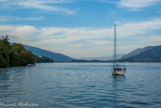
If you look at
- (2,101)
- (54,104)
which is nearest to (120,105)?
(54,104)

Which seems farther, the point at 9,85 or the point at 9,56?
the point at 9,56

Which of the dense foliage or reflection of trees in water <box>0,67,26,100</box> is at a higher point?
the dense foliage

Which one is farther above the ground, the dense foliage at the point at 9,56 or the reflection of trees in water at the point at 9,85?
the dense foliage at the point at 9,56

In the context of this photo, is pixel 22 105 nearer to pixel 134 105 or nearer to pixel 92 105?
pixel 92 105

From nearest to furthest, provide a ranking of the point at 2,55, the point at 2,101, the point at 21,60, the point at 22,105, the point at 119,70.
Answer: the point at 22,105, the point at 2,101, the point at 119,70, the point at 2,55, the point at 21,60

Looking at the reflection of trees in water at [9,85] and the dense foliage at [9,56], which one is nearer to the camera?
the reflection of trees in water at [9,85]

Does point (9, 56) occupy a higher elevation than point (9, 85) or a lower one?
higher

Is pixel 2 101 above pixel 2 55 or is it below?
below

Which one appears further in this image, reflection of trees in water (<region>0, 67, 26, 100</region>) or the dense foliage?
the dense foliage

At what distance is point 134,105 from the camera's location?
27.4 m

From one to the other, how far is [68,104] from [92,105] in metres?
3.27

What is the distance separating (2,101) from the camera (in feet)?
94.1

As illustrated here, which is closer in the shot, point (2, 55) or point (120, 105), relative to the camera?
point (120, 105)

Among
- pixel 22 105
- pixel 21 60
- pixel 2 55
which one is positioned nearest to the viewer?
pixel 22 105
